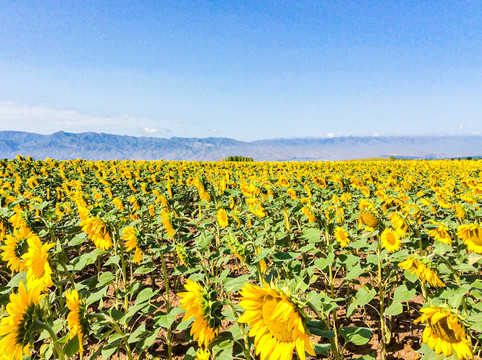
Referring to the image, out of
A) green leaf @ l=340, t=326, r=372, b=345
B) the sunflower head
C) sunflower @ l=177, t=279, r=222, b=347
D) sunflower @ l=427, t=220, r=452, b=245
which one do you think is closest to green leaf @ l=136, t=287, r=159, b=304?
sunflower @ l=177, t=279, r=222, b=347

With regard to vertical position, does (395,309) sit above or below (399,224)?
below

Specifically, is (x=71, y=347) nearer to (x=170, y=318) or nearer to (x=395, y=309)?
(x=170, y=318)

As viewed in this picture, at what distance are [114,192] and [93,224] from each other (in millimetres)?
5803

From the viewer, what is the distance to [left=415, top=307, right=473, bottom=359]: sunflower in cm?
131

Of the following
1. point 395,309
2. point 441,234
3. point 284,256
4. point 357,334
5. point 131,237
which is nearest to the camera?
point 357,334

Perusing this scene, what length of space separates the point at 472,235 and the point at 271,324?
7.65 ft

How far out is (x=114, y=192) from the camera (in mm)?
7770

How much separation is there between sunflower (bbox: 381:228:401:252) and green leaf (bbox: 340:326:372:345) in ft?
5.37

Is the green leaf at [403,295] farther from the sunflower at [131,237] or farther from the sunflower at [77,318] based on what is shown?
the sunflower at [131,237]

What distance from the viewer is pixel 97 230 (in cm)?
240

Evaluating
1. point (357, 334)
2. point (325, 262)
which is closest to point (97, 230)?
point (325, 262)

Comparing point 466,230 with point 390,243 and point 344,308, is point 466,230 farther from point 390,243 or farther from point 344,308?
point 344,308

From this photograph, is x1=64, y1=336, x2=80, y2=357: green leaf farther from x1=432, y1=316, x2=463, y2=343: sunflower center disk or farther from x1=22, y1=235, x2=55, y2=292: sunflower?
x1=432, y1=316, x2=463, y2=343: sunflower center disk

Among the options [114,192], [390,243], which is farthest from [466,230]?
[114,192]
